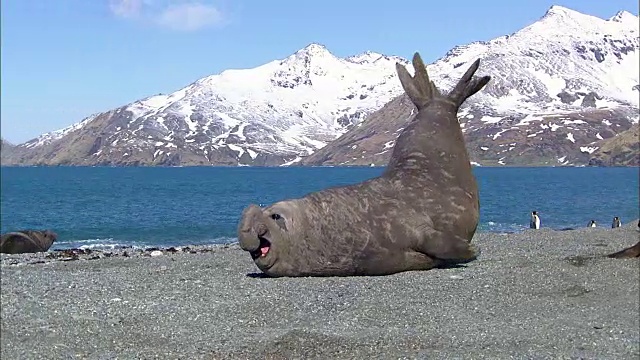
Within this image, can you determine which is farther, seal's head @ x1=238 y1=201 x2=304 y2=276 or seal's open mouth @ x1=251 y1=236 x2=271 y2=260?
seal's open mouth @ x1=251 y1=236 x2=271 y2=260

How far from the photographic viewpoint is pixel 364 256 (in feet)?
49.4

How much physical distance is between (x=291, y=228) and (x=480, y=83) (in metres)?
7.37

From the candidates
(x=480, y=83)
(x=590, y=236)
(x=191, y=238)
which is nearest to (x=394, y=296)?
(x=480, y=83)

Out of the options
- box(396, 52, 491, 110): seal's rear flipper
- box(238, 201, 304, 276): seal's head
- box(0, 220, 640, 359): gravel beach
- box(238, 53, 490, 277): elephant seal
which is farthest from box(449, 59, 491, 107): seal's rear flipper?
box(238, 201, 304, 276): seal's head

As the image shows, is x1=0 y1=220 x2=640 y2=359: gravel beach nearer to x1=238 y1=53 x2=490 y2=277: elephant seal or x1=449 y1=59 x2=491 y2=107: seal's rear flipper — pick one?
x1=238 y1=53 x2=490 y2=277: elephant seal

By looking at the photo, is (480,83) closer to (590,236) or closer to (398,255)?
(398,255)

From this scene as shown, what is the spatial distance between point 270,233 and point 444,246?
342 centimetres

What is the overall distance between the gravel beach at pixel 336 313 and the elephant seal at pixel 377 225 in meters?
0.40

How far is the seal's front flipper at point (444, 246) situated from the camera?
15477 mm

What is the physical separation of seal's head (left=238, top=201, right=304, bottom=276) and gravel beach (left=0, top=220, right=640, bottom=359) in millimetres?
370

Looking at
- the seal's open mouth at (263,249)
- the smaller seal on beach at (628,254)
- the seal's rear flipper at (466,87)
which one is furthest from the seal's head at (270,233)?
the smaller seal on beach at (628,254)

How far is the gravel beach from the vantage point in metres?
9.88

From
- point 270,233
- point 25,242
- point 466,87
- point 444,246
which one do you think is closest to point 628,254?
point 444,246

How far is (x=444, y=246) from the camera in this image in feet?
51.0
